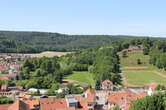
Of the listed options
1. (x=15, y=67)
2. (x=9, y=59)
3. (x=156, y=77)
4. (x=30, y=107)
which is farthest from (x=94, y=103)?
(x=9, y=59)

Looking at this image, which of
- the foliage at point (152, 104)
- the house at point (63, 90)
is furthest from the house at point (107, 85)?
the foliage at point (152, 104)

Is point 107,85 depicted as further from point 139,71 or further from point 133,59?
point 133,59

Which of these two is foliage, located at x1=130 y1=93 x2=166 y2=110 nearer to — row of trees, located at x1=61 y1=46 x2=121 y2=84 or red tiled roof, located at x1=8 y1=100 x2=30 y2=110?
red tiled roof, located at x1=8 y1=100 x2=30 y2=110

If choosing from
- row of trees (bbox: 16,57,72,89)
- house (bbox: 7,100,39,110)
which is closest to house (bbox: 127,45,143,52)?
row of trees (bbox: 16,57,72,89)

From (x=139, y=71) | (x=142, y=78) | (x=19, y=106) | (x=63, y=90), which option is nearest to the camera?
(x=19, y=106)

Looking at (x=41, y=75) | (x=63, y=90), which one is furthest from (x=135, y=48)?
(x=63, y=90)

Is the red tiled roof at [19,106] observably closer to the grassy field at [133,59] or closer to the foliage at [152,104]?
the foliage at [152,104]

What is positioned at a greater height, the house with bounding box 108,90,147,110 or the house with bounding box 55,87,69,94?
the house with bounding box 108,90,147,110

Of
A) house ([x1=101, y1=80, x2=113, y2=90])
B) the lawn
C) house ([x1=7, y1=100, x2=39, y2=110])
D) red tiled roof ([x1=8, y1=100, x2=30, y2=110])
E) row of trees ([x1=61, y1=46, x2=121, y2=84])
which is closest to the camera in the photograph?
red tiled roof ([x1=8, y1=100, x2=30, y2=110])
